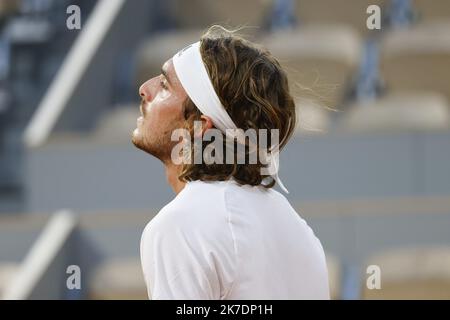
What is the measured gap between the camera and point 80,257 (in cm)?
398

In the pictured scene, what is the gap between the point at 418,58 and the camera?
493 centimetres

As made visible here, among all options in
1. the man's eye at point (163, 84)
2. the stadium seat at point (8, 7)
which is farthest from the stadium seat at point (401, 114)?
the man's eye at point (163, 84)

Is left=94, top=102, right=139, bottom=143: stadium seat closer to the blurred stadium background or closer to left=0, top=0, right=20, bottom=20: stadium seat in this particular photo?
the blurred stadium background

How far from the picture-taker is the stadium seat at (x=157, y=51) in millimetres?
5102

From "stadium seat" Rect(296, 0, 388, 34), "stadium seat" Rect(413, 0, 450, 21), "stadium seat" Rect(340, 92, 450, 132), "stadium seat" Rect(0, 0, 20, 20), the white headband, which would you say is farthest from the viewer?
"stadium seat" Rect(0, 0, 20, 20)

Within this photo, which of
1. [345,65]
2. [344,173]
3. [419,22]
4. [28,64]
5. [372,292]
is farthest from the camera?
[28,64]

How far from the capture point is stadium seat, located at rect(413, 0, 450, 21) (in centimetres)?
531

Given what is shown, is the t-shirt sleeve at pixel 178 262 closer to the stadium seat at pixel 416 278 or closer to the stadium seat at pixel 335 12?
the stadium seat at pixel 416 278

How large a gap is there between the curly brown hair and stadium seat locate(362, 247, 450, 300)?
7.40 ft

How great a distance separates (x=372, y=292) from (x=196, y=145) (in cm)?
230

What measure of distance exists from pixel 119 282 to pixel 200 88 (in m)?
2.34

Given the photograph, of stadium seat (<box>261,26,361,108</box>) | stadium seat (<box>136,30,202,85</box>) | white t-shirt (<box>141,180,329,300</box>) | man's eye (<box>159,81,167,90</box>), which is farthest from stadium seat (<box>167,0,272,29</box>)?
white t-shirt (<box>141,180,329,300</box>)

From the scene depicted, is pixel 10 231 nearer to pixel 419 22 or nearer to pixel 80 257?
pixel 80 257
